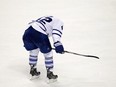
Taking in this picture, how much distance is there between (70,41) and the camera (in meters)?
3.24

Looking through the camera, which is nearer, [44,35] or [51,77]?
[44,35]

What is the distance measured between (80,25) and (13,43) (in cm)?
80

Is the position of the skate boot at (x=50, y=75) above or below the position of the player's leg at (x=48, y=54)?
below

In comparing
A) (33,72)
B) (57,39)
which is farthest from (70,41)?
(57,39)

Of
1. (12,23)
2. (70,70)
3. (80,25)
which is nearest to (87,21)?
(80,25)

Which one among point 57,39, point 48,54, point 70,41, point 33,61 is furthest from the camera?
point 70,41

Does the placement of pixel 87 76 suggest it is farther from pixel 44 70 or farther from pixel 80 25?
pixel 80 25

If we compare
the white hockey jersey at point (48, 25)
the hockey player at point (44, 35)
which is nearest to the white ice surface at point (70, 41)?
the hockey player at point (44, 35)

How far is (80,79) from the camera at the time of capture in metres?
2.59

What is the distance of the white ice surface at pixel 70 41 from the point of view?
8.53 ft

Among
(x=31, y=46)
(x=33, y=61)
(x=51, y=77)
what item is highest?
(x=31, y=46)

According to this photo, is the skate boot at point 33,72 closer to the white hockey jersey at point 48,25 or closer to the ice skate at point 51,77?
the ice skate at point 51,77

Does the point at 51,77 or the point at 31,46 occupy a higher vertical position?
the point at 31,46

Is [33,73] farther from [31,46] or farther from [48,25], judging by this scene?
[48,25]
